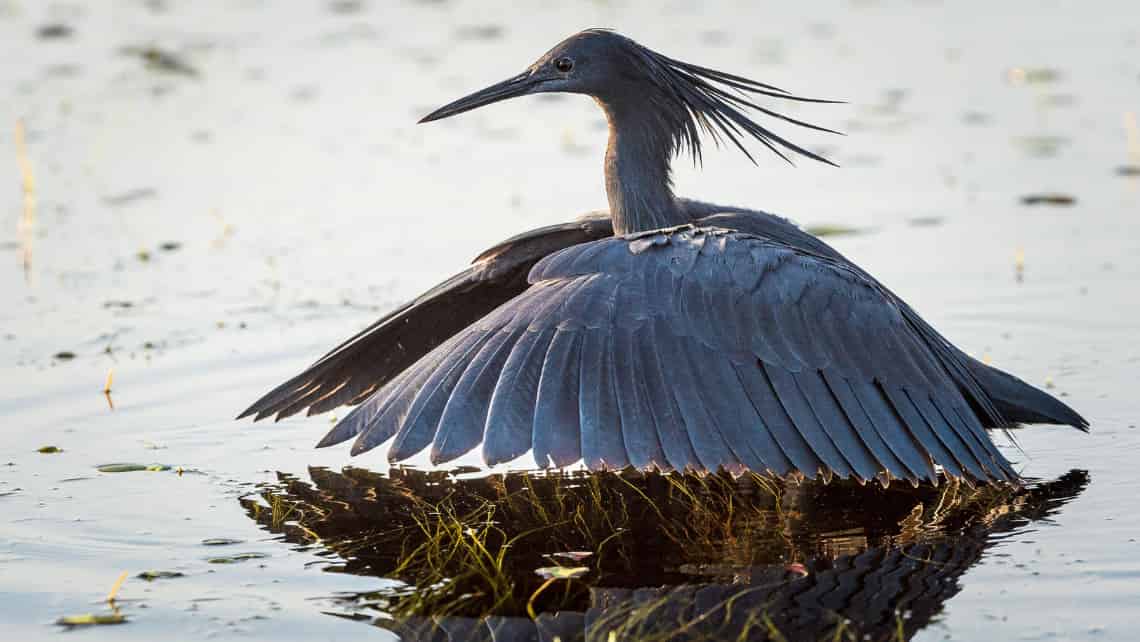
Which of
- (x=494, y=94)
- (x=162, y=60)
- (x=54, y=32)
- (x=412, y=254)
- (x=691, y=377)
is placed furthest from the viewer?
(x=54, y=32)

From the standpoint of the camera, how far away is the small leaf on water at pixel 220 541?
18.4 ft

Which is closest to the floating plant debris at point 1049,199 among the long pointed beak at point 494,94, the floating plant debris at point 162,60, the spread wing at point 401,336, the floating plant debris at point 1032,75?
the floating plant debris at point 1032,75

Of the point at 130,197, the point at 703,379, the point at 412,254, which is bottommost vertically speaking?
the point at 703,379

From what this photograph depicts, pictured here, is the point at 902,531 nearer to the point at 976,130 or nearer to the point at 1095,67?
the point at 976,130

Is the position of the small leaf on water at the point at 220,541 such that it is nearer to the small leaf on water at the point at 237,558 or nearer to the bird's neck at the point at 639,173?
the small leaf on water at the point at 237,558

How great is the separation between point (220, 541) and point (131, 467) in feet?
2.96

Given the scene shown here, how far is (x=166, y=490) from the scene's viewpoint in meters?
6.16

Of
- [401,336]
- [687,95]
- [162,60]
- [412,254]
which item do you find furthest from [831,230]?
[162,60]

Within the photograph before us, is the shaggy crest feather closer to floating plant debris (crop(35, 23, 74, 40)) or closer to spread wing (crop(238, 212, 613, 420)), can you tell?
spread wing (crop(238, 212, 613, 420))

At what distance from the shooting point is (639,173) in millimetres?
6598

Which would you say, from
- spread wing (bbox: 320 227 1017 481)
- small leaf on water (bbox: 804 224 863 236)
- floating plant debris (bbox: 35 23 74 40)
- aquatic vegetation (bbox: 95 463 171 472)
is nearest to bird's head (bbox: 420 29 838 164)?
spread wing (bbox: 320 227 1017 481)

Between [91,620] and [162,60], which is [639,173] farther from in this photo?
[162,60]

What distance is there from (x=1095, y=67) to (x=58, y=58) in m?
8.00

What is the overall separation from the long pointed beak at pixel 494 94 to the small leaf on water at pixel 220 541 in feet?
6.36
